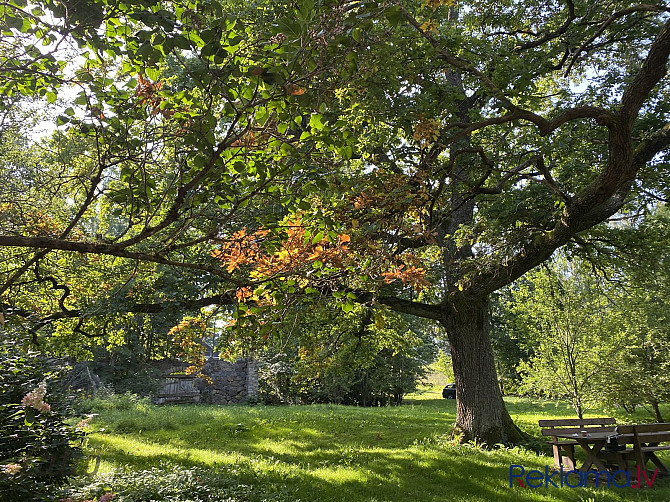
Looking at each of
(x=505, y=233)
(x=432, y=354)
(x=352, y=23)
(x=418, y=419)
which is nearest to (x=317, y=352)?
(x=418, y=419)

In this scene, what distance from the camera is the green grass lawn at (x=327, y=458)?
244 inches

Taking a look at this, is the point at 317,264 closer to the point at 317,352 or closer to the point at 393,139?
the point at 393,139

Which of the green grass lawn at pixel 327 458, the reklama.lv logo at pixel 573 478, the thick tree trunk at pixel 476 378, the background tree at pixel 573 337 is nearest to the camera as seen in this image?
the green grass lawn at pixel 327 458

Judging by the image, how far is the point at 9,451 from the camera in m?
3.94

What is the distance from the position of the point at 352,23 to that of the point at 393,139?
4.05m

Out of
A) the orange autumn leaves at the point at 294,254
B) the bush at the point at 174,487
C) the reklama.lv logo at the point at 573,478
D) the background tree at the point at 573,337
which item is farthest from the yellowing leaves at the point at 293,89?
the background tree at the point at 573,337

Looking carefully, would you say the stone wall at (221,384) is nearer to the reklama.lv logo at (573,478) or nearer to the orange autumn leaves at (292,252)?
the reklama.lv logo at (573,478)

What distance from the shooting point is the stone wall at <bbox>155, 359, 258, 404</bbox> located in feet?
67.7

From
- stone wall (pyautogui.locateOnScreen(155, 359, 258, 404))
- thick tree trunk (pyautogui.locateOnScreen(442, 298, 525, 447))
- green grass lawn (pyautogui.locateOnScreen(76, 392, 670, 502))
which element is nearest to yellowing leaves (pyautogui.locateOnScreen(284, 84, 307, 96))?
green grass lawn (pyautogui.locateOnScreen(76, 392, 670, 502))

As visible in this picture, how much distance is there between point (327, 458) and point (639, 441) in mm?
5503

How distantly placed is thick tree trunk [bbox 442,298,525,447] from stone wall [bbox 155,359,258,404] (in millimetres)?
13823

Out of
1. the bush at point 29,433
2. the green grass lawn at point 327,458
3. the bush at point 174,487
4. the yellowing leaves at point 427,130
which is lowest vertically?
the green grass lawn at point 327,458

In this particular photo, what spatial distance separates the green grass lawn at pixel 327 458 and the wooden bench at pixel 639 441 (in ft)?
1.56

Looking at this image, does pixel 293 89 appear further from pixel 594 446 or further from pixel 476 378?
pixel 476 378
